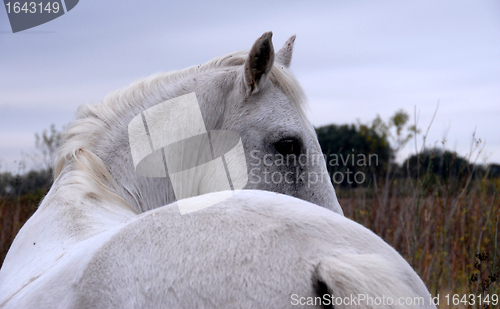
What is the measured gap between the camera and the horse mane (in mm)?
2098

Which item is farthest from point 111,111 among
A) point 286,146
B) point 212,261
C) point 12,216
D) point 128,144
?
point 12,216

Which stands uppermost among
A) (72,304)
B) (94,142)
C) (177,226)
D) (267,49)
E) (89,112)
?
(267,49)

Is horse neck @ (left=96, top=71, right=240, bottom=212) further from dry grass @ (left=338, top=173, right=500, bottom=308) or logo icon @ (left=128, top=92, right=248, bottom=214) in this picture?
dry grass @ (left=338, top=173, right=500, bottom=308)

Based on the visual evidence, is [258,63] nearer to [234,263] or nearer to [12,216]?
[234,263]

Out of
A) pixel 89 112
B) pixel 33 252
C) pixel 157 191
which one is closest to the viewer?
pixel 33 252

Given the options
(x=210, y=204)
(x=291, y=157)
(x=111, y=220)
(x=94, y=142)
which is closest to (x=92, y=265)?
(x=210, y=204)

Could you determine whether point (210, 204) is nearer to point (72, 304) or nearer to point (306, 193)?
point (72, 304)

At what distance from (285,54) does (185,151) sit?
1.24 metres

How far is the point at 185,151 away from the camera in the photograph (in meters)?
2.34

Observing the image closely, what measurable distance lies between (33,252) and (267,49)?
5.64 ft

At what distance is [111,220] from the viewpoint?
177cm

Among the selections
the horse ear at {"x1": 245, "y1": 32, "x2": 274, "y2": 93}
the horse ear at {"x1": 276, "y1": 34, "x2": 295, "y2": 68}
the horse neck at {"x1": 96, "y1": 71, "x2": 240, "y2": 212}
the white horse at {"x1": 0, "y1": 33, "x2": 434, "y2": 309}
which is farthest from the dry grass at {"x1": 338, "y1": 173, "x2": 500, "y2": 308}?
the white horse at {"x1": 0, "y1": 33, "x2": 434, "y2": 309}

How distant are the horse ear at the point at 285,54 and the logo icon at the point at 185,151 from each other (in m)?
0.87

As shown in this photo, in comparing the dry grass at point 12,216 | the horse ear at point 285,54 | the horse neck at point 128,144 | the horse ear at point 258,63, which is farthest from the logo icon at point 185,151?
the dry grass at point 12,216
